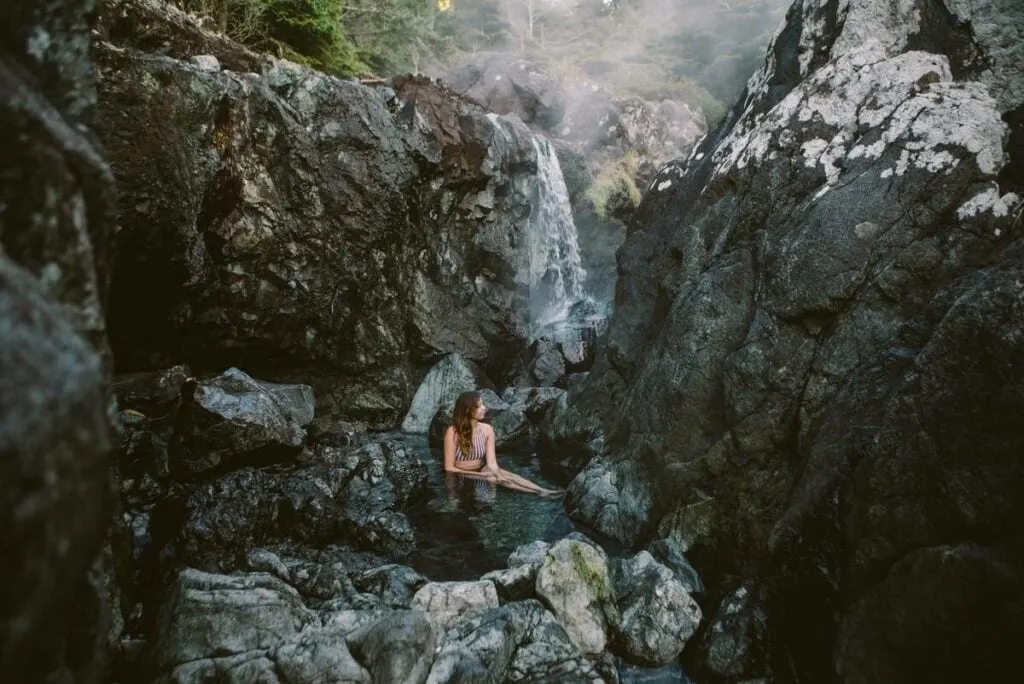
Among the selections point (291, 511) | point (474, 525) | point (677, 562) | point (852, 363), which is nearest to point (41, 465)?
point (677, 562)

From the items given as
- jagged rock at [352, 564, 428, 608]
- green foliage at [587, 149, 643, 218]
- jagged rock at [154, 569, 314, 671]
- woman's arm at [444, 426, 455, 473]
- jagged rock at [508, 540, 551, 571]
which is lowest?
jagged rock at [352, 564, 428, 608]

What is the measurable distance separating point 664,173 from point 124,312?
992cm

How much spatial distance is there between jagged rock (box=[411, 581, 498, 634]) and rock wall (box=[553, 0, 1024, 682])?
2027 mm

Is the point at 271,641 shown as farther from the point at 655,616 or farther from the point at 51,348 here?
the point at 51,348

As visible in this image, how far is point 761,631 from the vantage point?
439cm

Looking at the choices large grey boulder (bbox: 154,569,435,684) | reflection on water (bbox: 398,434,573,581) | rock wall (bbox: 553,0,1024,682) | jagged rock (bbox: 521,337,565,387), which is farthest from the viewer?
jagged rock (bbox: 521,337,565,387)

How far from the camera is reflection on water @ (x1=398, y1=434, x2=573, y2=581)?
6.51m

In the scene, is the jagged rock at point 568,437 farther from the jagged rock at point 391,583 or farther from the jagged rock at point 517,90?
the jagged rock at point 517,90

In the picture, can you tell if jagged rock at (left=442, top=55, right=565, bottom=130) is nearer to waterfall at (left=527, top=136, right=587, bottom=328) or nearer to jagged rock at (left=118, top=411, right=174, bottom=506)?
waterfall at (left=527, top=136, right=587, bottom=328)

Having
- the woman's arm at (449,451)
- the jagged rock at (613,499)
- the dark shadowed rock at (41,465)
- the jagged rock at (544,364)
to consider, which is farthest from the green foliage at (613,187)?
the dark shadowed rock at (41,465)

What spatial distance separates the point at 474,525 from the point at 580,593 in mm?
2897

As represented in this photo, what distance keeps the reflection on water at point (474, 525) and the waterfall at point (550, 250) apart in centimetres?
1024

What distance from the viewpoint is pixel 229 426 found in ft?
23.1

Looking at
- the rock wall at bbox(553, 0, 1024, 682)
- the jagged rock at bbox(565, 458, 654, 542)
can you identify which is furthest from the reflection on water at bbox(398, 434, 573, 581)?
the rock wall at bbox(553, 0, 1024, 682)
